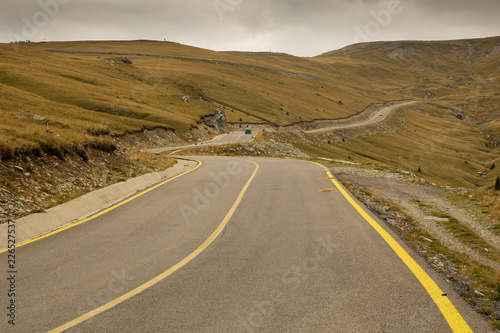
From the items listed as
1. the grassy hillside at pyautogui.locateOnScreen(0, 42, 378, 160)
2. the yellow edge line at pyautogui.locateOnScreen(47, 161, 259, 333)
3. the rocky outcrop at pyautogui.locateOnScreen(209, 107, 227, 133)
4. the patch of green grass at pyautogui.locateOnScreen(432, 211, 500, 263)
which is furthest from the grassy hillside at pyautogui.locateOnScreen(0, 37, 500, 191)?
the patch of green grass at pyautogui.locateOnScreen(432, 211, 500, 263)

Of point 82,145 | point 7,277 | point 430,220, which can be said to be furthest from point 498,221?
point 82,145

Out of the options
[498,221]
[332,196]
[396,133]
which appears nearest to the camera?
[498,221]

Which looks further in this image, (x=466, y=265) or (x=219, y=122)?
(x=219, y=122)

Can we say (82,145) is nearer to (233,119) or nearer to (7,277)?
(7,277)

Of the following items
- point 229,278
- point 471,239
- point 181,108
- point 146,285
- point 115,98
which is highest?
point 115,98

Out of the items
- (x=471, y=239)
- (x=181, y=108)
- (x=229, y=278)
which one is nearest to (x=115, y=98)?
(x=181, y=108)

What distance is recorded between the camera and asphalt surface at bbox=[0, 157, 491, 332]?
3.90m

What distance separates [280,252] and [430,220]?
4827 mm

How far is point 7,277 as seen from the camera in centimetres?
525

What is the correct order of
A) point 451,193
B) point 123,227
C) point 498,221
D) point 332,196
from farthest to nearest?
1. point 451,193
2. point 332,196
3. point 498,221
4. point 123,227

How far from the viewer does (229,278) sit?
16.5 feet

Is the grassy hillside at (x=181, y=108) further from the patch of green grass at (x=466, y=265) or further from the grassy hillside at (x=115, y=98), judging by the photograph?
the patch of green grass at (x=466, y=265)

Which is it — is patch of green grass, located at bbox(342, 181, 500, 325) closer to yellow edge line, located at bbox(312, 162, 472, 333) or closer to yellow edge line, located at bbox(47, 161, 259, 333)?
yellow edge line, located at bbox(312, 162, 472, 333)

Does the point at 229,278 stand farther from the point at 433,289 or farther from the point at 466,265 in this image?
the point at 466,265
